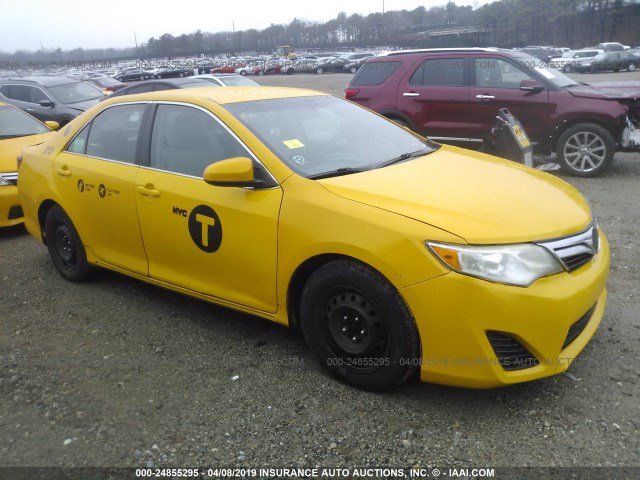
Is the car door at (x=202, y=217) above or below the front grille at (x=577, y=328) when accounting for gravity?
above

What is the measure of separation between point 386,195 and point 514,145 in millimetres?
4483

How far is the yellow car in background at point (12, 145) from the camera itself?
20.2 feet

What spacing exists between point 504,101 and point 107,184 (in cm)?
603

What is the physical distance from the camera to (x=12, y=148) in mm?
6742

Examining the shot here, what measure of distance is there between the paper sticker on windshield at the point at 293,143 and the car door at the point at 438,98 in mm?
5524

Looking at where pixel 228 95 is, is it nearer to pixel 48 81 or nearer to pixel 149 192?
pixel 149 192

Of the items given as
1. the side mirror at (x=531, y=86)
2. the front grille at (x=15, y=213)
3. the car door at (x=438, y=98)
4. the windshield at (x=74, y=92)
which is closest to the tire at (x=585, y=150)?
the side mirror at (x=531, y=86)

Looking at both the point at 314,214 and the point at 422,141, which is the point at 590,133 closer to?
the point at 422,141

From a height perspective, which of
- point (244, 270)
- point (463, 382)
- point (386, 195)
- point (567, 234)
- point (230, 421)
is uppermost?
point (386, 195)

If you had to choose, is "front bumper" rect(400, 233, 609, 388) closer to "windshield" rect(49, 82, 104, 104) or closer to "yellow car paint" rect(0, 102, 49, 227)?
"yellow car paint" rect(0, 102, 49, 227)

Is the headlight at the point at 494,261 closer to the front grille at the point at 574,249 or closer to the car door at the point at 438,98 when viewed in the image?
the front grille at the point at 574,249

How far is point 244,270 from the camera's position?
3.30 meters

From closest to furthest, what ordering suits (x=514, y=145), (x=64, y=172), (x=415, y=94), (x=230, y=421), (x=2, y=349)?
(x=230, y=421) → (x=2, y=349) → (x=64, y=172) → (x=514, y=145) → (x=415, y=94)

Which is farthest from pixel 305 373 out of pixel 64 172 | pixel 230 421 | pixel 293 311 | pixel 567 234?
pixel 64 172
